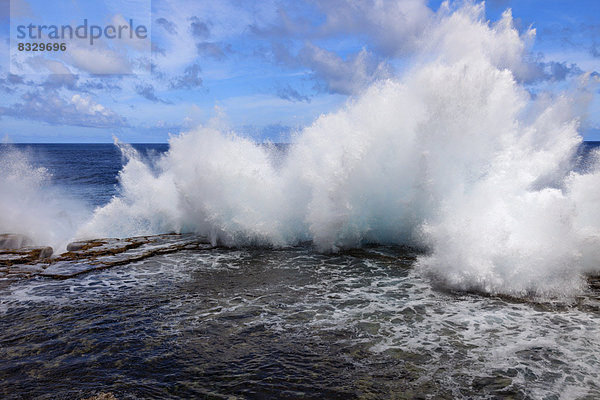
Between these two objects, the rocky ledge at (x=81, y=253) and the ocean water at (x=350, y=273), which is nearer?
the ocean water at (x=350, y=273)

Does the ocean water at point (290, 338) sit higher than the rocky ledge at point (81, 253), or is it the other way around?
the rocky ledge at point (81, 253)

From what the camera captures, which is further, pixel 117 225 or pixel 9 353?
pixel 117 225

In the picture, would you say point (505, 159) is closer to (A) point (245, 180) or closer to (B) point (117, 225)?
(A) point (245, 180)

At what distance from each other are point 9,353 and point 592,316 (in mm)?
10917

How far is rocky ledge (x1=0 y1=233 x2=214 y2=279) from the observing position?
11.6m

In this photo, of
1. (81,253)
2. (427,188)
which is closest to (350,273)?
(427,188)

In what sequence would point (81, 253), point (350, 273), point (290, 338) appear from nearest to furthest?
point (290, 338)
point (350, 273)
point (81, 253)

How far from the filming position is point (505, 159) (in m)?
11.6

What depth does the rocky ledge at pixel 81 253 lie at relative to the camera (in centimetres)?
1158

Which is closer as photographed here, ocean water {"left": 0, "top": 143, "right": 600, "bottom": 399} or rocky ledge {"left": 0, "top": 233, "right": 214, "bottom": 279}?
ocean water {"left": 0, "top": 143, "right": 600, "bottom": 399}

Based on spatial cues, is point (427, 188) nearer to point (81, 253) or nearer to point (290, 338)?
point (290, 338)

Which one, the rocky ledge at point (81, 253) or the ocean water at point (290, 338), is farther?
the rocky ledge at point (81, 253)

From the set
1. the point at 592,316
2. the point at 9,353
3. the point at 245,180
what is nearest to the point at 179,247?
the point at 245,180

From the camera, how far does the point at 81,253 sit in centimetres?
1337
